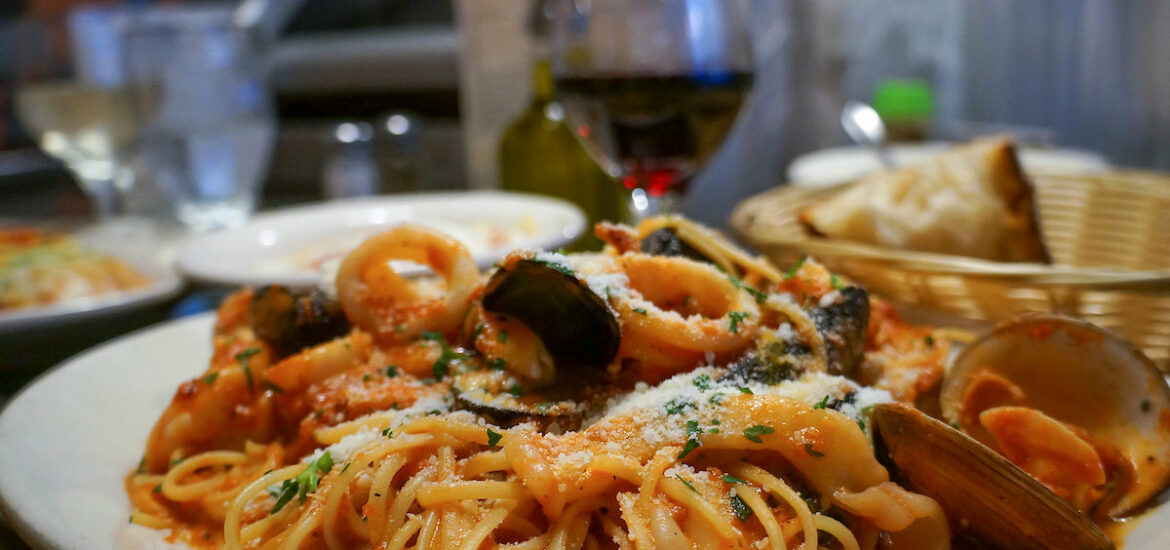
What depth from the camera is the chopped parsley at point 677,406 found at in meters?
1.04

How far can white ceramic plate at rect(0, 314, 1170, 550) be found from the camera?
98 centimetres

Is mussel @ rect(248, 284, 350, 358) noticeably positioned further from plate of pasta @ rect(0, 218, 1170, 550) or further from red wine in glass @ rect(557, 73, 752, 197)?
red wine in glass @ rect(557, 73, 752, 197)

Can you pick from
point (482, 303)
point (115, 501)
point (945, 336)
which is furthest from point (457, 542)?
point (945, 336)

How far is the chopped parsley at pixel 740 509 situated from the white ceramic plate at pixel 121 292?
1.66 meters

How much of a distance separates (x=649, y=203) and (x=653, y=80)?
0.34m

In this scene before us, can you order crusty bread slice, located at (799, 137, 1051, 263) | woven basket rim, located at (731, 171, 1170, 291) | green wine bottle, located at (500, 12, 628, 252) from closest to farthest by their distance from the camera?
woven basket rim, located at (731, 171, 1170, 291)
crusty bread slice, located at (799, 137, 1051, 263)
green wine bottle, located at (500, 12, 628, 252)

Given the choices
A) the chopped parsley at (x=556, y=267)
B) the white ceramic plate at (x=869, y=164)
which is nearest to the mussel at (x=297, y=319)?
the chopped parsley at (x=556, y=267)

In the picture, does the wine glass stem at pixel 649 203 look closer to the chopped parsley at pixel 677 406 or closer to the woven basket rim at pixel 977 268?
the woven basket rim at pixel 977 268

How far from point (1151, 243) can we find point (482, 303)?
1.94m

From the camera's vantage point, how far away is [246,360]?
4.32 ft

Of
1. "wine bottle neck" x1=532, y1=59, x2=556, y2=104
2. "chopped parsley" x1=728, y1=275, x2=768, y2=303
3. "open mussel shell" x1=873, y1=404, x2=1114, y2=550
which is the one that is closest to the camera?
"open mussel shell" x1=873, y1=404, x2=1114, y2=550

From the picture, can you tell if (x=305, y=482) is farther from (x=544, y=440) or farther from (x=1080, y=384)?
(x=1080, y=384)

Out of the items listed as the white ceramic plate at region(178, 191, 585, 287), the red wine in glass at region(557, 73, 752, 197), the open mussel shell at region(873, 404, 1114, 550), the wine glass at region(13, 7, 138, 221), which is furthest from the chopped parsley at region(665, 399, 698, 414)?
the wine glass at region(13, 7, 138, 221)

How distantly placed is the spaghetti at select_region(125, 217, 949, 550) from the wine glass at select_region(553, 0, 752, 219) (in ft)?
2.72
